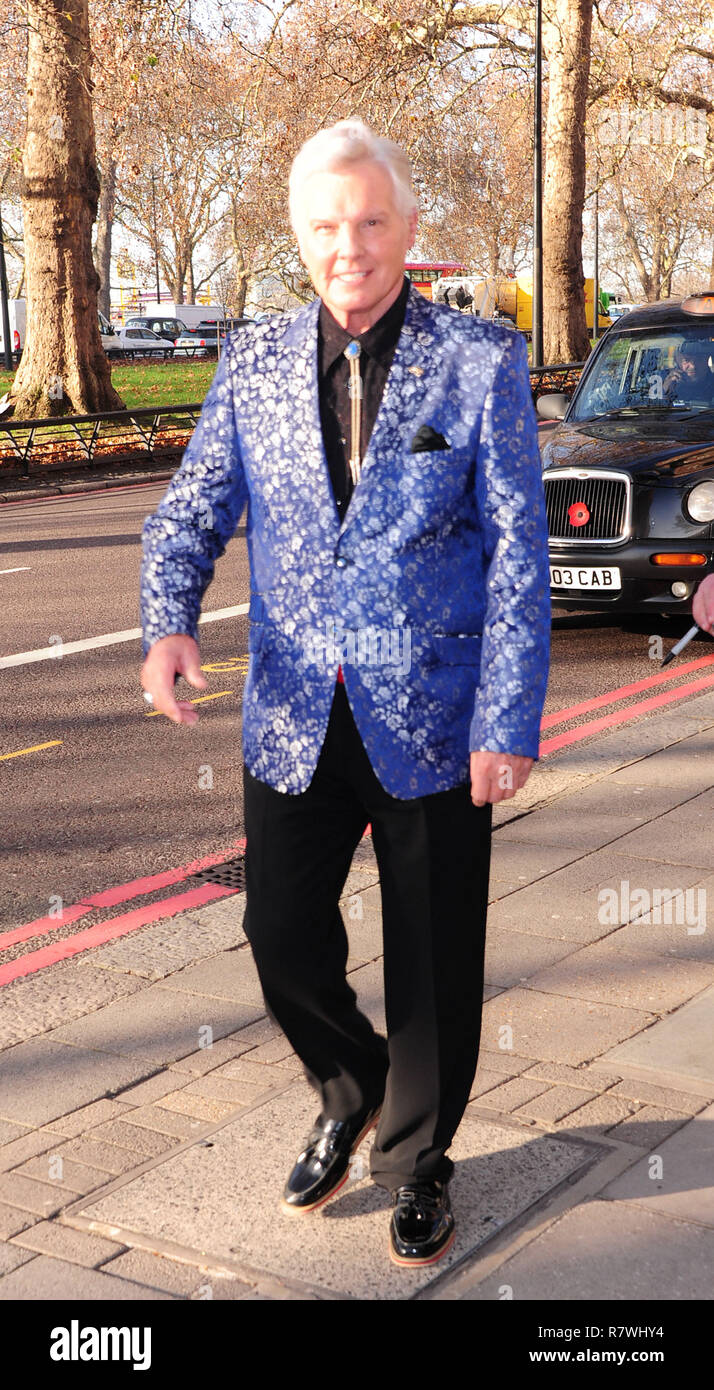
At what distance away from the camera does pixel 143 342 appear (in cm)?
5938

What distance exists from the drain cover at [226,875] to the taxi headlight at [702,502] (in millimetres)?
4335

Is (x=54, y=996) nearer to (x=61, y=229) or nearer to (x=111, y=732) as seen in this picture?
(x=111, y=732)

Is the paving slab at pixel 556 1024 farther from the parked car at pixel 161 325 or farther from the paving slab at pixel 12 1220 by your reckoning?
the parked car at pixel 161 325

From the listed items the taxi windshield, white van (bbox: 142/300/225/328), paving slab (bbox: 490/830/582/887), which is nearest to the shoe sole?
paving slab (bbox: 490/830/582/887)

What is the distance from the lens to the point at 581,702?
7.96 metres

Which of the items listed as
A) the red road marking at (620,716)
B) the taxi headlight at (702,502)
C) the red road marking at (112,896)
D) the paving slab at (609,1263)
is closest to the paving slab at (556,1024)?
the paving slab at (609,1263)

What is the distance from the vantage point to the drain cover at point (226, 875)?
5325 mm

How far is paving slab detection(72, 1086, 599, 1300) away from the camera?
2.86 m

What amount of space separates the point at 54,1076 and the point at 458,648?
163 cm

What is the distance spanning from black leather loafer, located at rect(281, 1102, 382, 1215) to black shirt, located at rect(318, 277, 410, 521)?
4.00 feet

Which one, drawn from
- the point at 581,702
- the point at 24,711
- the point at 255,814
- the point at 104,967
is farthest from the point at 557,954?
the point at 24,711

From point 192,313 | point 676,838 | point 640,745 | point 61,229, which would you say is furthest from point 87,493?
point 192,313

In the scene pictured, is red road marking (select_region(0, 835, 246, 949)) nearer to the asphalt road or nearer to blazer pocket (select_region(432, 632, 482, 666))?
the asphalt road
